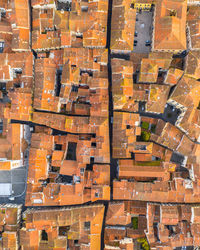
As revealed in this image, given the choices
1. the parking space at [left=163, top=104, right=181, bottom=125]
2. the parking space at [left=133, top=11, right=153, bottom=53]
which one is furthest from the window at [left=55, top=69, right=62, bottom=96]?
the parking space at [left=163, top=104, right=181, bottom=125]

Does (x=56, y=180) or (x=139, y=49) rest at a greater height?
(x=139, y=49)

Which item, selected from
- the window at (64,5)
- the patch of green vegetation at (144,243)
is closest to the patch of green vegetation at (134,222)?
the patch of green vegetation at (144,243)

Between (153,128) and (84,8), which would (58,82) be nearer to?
(84,8)

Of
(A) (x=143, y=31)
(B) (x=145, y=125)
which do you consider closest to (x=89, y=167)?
(B) (x=145, y=125)

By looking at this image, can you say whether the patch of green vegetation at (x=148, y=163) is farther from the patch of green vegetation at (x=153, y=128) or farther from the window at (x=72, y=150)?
the window at (x=72, y=150)

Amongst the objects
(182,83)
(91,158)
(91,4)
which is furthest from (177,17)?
(91,158)

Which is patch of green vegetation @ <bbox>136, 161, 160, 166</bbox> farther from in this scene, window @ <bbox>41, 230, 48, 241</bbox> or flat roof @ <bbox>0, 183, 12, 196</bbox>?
flat roof @ <bbox>0, 183, 12, 196</bbox>

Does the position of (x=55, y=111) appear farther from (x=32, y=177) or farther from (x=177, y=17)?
(x=177, y=17)

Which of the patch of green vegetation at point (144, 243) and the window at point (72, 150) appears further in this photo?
the window at point (72, 150)
